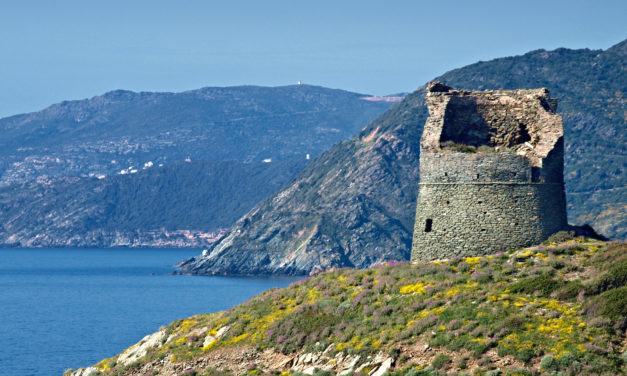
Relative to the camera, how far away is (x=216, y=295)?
188 m

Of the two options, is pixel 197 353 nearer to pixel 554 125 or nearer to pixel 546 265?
pixel 546 265

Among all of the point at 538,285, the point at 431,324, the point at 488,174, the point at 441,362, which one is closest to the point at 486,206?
the point at 488,174

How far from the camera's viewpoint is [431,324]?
1464 inches

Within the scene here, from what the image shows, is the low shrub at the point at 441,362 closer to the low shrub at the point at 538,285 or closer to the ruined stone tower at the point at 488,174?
the low shrub at the point at 538,285

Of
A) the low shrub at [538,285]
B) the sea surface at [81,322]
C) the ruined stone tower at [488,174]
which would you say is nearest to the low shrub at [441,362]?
the low shrub at [538,285]

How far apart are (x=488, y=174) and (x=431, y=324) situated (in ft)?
30.6

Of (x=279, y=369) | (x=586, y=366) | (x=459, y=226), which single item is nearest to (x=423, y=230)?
(x=459, y=226)

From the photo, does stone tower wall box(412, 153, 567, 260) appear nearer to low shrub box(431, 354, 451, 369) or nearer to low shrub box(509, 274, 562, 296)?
low shrub box(509, 274, 562, 296)

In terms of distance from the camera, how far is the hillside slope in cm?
3372

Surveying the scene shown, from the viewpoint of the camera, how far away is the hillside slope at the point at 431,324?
3372cm

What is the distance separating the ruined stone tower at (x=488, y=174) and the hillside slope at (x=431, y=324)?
4.35 feet

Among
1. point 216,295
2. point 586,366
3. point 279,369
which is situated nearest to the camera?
point 586,366

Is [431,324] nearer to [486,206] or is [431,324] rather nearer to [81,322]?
[486,206]

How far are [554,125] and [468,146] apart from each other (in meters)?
3.90
